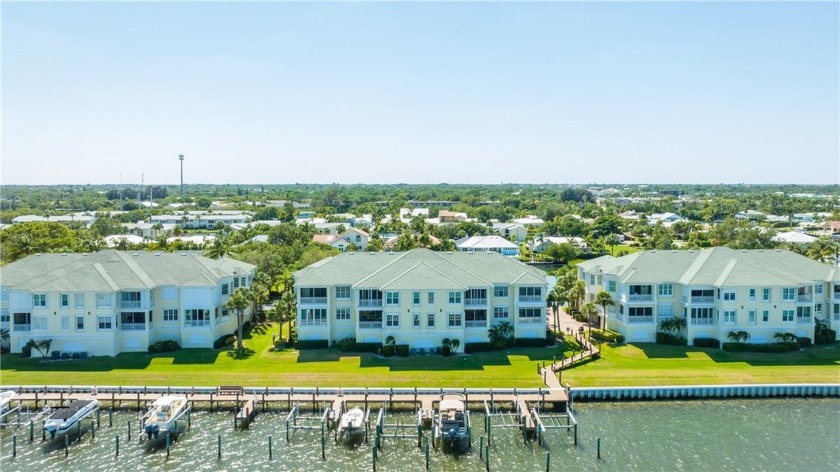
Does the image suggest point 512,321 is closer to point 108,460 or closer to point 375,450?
point 375,450

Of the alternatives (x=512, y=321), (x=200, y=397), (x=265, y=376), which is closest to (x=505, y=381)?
(x=512, y=321)

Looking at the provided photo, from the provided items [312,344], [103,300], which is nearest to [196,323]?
[103,300]

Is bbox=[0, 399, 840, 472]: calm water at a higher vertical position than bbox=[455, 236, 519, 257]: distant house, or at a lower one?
lower

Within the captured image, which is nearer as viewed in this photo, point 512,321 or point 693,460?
point 693,460

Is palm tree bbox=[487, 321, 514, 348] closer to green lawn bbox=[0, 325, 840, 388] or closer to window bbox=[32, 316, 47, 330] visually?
green lawn bbox=[0, 325, 840, 388]

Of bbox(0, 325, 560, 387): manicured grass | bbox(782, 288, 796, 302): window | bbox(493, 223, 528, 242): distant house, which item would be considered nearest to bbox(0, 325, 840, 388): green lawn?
bbox(0, 325, 560, 387): manicured grass
